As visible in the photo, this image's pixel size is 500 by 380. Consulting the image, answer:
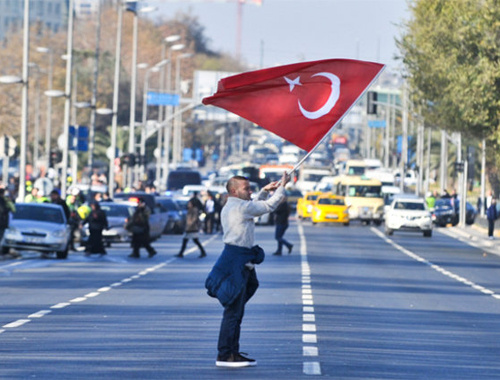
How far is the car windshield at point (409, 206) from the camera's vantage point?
5991 cm

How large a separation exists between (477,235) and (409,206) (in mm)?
2919

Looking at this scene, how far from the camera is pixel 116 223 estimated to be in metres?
45.6

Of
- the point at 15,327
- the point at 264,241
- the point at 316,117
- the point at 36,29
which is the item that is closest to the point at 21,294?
the point at 15,327

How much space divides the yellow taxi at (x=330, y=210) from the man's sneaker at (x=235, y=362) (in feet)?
183

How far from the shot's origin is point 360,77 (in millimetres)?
15680

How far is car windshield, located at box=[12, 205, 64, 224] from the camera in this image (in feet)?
123

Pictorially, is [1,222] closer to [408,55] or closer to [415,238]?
[408,55]

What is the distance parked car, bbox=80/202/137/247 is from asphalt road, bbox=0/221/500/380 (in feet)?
27.7

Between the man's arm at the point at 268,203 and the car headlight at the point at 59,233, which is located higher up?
the man's arm at the point at 268,203

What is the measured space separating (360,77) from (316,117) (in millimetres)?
690

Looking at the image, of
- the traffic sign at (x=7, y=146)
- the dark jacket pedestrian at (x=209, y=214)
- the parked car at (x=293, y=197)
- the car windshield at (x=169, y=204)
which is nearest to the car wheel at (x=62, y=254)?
the traffic sign at (x=7, y=146)

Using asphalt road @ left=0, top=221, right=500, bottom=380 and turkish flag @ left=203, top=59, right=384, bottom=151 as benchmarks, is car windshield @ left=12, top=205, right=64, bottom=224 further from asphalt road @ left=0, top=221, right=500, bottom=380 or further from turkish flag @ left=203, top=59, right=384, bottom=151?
turkish flag @ left=203, top=59, right=384, bottom=151

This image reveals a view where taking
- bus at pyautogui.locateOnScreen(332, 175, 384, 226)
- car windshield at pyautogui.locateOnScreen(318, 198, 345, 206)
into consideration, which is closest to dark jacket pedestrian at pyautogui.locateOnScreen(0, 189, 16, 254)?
car windshield at pyautogui.locateOnScreen(318, 198, 345, 206)

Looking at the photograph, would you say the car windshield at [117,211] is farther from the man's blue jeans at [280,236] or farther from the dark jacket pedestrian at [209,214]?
the dark jacket pedestrian at [209,214]
